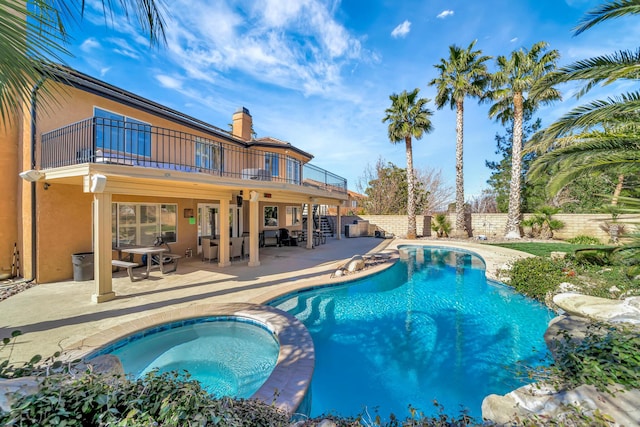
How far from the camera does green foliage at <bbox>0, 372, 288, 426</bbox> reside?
165 cm

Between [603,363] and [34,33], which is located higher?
[34,33]

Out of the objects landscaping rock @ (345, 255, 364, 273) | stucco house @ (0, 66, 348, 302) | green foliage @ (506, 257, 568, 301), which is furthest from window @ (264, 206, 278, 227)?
green foliage @ (506, 257, 568, 301)

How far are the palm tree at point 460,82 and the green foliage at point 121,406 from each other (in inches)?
876

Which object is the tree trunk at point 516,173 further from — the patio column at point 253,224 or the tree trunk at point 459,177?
the patio column at point 253,224

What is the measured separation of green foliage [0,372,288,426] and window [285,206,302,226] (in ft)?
59.6

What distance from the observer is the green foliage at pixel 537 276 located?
788 centimetres

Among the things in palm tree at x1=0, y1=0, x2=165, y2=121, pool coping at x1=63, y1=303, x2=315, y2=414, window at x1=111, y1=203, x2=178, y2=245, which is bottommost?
pool coping at x1=63, y1=303, x2=315, y2=414

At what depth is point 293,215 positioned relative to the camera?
21516 mm

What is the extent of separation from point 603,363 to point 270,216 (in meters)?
17.6

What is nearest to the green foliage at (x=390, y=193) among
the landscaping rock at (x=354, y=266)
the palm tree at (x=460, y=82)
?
the palm tree at (x=460, y=82)

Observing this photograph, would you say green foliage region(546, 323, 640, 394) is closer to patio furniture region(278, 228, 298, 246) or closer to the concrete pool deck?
the concrete pool deck

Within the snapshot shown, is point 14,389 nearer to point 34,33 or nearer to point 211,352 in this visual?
point 34,33

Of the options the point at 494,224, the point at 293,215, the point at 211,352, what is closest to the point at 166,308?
the point at 211,352

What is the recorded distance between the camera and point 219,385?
4.31m
